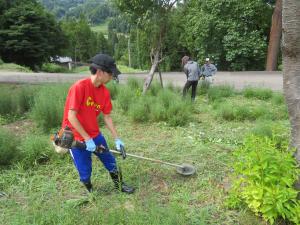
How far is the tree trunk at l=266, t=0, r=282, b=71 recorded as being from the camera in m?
21.8

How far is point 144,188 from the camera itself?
4207 millimetres

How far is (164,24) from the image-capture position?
1005 centimetres

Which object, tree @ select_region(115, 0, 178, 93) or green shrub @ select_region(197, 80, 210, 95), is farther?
green shrub @ select_region(197, 80, 210, 95)

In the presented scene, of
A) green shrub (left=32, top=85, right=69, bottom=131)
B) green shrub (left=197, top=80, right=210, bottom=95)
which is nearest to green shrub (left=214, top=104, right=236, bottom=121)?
green shrub (left=32, top=85, right=69, bottom=131)

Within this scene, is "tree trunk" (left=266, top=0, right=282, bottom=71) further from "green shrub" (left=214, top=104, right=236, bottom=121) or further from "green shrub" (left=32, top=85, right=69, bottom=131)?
"green shrub" (left=32, top=85, right=69, bottom=131)

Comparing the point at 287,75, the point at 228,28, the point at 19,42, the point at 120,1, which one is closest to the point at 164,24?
the point at 120,1

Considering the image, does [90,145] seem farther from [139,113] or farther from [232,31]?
[232,31]

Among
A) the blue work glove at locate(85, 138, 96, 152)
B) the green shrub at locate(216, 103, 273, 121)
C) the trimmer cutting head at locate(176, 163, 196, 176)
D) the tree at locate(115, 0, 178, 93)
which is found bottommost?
the trimmer cutting head at locate(176, 163, 196, 176)

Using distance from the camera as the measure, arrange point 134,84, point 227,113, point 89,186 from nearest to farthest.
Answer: point 89,186, point 227,113, point 134,84

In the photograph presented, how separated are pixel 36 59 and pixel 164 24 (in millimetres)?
33605

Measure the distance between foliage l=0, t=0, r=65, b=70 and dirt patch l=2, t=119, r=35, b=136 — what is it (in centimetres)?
3290

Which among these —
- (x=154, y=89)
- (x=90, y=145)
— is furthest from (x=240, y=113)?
(x=90, y=145)

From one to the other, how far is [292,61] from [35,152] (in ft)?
11.0

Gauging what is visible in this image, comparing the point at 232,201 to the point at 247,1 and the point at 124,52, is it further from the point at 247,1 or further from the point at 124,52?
the point at 124,52
